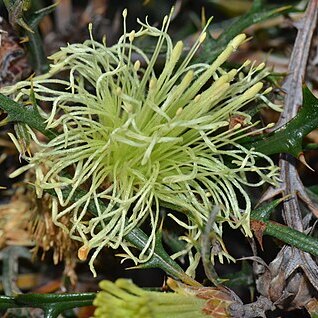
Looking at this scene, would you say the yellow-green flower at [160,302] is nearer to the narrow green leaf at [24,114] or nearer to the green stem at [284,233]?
the green stem at [284,233]

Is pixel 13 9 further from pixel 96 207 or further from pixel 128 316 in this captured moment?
pixel 128 316

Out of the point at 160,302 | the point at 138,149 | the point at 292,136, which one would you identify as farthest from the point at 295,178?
the point at 160,302

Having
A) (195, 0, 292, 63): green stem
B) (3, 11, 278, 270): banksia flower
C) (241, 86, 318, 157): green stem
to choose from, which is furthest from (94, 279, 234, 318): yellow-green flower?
(195, 0, 292, 63): green stem

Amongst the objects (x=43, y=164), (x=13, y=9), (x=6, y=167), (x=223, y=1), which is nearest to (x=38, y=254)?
(x=6, y=167)

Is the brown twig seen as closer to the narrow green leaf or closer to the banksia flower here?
the banksia flower

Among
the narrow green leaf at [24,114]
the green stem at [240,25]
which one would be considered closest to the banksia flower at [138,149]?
the narrow green leaf at [24,114]

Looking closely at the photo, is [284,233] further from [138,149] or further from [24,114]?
[24,114]

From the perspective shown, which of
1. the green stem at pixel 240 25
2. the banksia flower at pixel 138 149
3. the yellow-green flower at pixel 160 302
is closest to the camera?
the yellow-green flower at pixel 160 302
